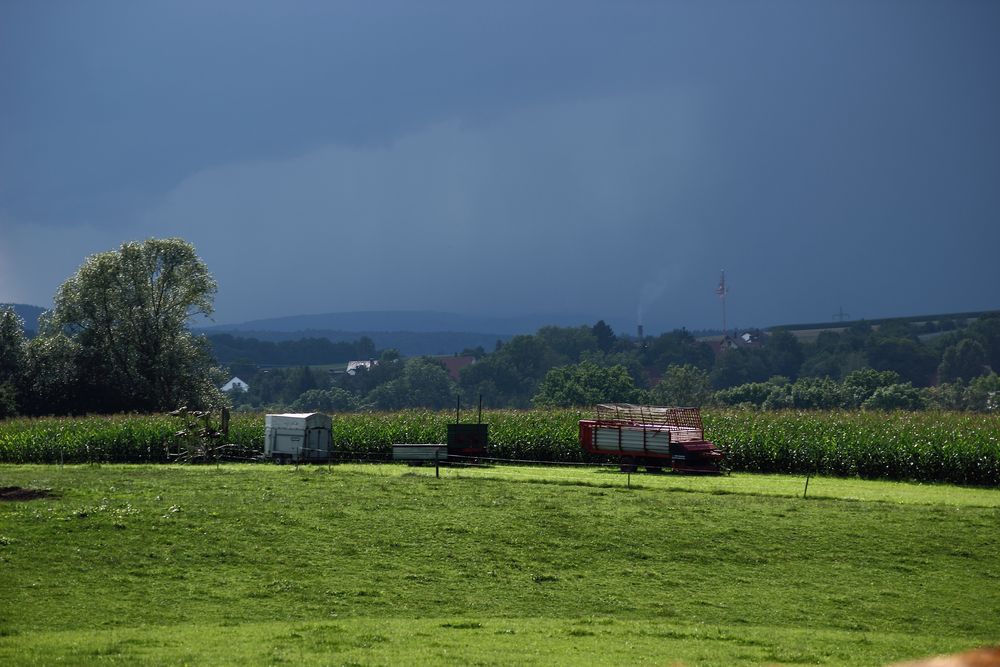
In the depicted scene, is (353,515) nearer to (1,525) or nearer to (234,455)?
(1,525)

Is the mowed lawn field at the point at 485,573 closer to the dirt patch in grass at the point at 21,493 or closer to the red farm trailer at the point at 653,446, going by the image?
the dirt patch in grass at the point at 21,493

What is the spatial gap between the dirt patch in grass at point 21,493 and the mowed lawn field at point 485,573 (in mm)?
366

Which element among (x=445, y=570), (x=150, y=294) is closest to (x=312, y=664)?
(x=445, y=570)

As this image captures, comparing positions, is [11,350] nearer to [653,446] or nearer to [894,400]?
[653,446]

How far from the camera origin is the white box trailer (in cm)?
4884

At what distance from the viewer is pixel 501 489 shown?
36.8 meters

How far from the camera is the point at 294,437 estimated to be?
161 ft

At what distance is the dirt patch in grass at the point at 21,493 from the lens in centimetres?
3228

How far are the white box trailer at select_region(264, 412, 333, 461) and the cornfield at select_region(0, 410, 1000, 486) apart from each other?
3412 millimetres

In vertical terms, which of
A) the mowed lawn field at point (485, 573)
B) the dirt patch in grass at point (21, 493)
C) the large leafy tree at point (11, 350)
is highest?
the large leafy tree at point (11, 350)

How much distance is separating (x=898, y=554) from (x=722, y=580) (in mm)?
5800

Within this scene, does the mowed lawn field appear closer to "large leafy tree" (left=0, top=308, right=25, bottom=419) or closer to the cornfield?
the cornfield

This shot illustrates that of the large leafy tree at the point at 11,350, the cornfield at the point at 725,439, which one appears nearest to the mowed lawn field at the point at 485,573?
the cornfield at the point at 725,439

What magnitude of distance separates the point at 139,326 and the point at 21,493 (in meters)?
60.8
